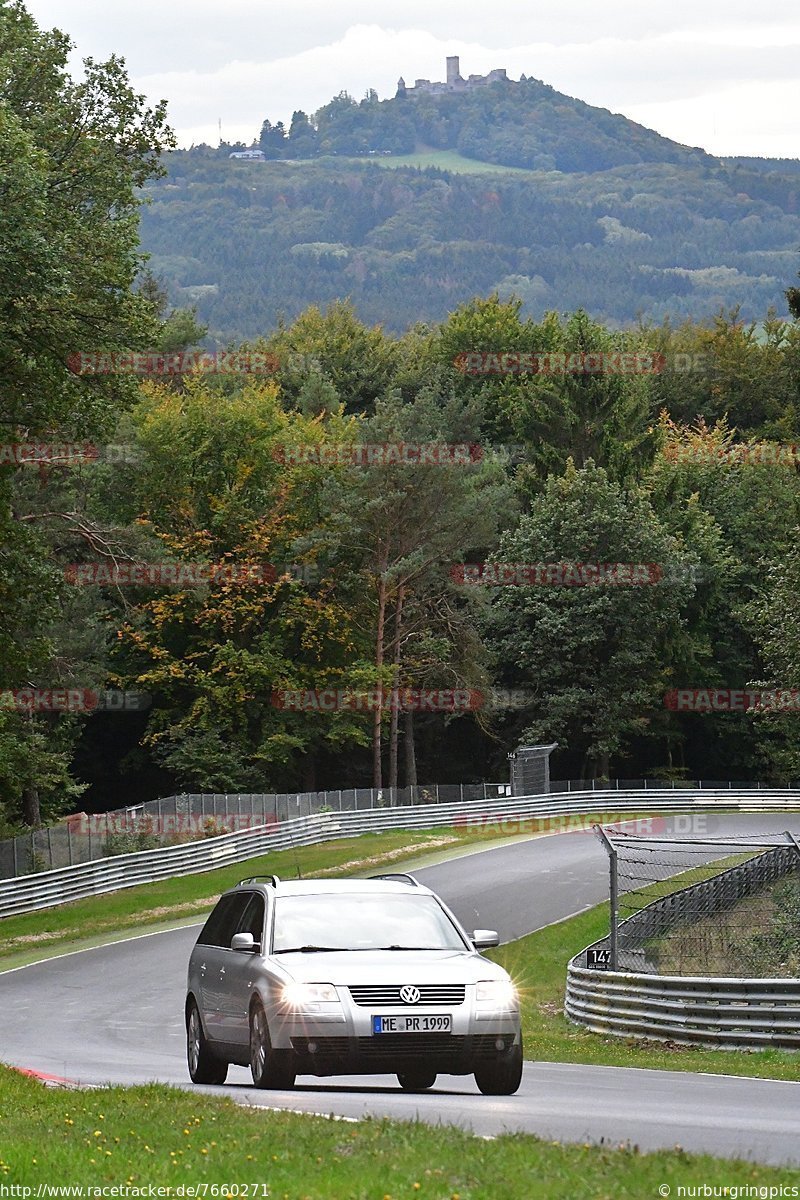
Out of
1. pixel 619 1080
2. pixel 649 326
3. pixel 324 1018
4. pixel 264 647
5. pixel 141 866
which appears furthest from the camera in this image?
pixel 649 326

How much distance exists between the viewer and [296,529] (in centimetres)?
6912

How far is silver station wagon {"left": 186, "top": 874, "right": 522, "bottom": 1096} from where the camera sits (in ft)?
38.5

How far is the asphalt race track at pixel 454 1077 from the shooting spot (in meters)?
10.3

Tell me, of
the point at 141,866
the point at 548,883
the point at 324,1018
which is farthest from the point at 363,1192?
the point at 141,866

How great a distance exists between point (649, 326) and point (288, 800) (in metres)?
75.6

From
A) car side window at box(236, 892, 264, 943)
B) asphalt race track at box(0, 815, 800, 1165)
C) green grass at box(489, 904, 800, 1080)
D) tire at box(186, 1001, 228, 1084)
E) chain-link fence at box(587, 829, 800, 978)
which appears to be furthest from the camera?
chain-link fence at box(587, 829, 800, 978)

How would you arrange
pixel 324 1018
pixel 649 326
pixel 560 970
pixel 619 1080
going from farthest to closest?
pixel 649 326 < pixel 560 970 < pixel 619 1080 < pixel 324 1018

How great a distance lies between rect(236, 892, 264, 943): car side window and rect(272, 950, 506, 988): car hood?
2.06ft

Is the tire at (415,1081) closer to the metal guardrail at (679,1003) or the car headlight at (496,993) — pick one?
the car headlight at (496,993)

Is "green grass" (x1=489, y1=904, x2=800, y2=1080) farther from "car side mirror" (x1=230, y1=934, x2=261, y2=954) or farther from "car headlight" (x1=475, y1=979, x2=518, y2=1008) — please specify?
"car side mirror" (x1=230, y1=934, x2=261, y2=954)

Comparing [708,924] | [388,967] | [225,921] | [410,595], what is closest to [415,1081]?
[388,967]

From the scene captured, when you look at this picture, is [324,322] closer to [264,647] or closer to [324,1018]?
[264,647]

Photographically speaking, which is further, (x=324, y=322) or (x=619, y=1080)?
(x=324, y=322)

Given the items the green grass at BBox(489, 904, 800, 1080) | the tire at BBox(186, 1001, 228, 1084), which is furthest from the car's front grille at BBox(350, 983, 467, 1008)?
the green grass at BBox(489, 904, 800, 1080)
